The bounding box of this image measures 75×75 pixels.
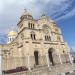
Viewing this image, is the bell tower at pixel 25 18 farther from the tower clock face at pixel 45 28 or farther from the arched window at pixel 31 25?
the tower clock face at pixel 45 28

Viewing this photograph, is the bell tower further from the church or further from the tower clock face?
the tower clock face

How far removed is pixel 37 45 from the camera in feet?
110

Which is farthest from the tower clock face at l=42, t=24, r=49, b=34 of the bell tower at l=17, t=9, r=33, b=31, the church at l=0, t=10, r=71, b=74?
the bell tower at l=17, t=9, r=33, b=31

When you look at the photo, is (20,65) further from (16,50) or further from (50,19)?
(50,19)

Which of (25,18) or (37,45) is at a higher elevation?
(25,18)

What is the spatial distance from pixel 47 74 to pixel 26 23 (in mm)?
15545

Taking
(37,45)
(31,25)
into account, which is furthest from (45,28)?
(37,45)

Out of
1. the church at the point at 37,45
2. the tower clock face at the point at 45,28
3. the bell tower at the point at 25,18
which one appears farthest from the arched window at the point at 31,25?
the tower clock face at the point at 45,28

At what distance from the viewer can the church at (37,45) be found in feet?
99.5

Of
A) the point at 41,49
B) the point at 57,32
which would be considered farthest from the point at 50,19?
the point at 41,49

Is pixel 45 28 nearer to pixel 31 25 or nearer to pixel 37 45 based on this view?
pixel 31 25

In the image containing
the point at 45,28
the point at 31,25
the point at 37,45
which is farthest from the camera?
the point at 45,28

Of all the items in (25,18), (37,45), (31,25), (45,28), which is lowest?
(37,45)

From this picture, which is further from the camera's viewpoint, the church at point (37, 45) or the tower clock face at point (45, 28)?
the tower clock face at point (45, 28)
